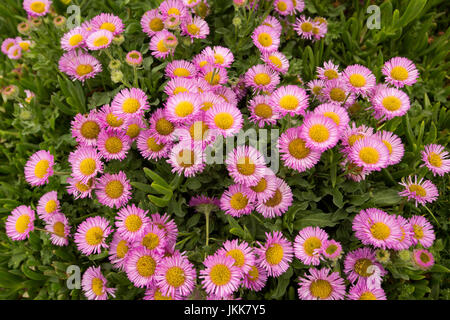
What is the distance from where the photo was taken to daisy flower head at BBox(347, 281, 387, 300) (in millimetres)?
1724

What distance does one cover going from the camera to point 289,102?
1929 mm

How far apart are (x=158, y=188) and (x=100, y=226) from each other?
0.51m

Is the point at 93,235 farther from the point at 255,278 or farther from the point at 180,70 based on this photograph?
the point at 180,70

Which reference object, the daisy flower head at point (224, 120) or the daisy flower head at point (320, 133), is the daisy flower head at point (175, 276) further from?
the daisy flower head at point (320, 133)

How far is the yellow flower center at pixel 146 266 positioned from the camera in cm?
174

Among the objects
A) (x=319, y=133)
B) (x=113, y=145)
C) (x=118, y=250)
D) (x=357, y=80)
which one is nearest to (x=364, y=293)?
(x=319, y=133)

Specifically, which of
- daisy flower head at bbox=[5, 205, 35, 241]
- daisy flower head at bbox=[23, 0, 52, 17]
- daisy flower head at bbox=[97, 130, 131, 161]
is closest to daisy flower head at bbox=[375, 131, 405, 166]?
daisy flower head at bbox=[97, 130, 131, 161]

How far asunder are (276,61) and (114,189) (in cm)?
134

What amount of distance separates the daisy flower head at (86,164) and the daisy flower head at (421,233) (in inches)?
71.5

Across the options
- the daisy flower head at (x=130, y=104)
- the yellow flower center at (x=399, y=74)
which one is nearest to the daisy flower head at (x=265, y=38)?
the yellow flower center at (x=399, y=74)

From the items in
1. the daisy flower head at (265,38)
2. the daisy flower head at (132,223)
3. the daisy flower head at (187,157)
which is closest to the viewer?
the daisy flower head at (187,157)

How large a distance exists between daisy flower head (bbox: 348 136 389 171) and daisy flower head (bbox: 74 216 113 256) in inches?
56.0

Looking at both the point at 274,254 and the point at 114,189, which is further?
the point at 114,189
